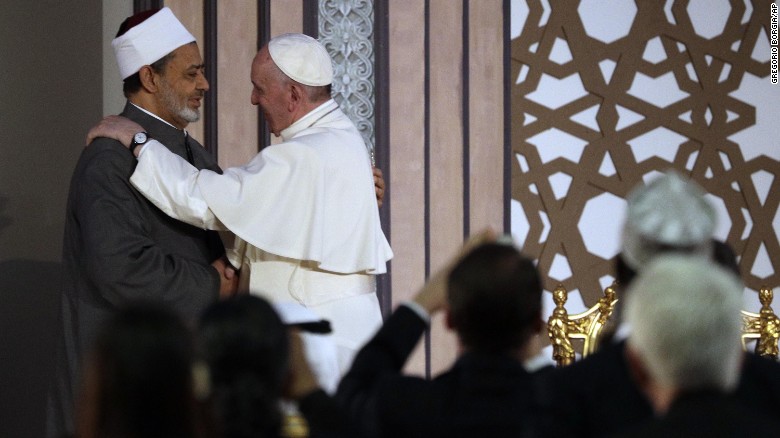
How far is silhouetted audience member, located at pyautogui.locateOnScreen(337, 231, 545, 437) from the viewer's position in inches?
81.0

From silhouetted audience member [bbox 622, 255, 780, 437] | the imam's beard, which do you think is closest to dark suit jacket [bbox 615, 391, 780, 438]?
silhouetted audience member [bbox 622, 255, 780, 437]

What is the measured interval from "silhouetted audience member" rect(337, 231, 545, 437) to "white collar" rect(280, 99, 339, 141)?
6.24 feet

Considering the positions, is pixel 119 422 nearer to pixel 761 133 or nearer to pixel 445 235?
pixel 445 235

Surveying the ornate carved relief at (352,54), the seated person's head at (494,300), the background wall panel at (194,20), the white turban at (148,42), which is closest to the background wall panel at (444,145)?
the ornate carved relief at (352,54)

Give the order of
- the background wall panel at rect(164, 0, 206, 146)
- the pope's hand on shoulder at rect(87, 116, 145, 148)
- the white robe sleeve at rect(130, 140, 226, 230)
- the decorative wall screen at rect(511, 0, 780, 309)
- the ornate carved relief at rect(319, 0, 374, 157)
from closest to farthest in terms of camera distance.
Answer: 1. the white robe sleeve at rect(130, 140, 226, 230)
2. the pope's hand on shoulder at rect(87, 116, 145, 148)
3. the background wall panel at rect(164, 0, 206, 146)
4. the ornate carved relief at rect(319, 0, 374, 157)
5. the decorative wall screen at rect(511, 0, 780, 309)

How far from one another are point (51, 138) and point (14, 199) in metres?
0.33

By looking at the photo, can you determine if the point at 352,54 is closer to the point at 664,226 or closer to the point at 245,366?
the point at 664,226

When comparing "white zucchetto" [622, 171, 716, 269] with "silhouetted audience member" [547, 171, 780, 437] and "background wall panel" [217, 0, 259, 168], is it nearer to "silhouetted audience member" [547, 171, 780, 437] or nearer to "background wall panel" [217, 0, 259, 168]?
"silhouetted audience member" [547, 171, 780, 437]

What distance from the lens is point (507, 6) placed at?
523cm

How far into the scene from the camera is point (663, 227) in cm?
213

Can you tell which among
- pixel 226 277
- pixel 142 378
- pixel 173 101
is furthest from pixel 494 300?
pixel 173 101

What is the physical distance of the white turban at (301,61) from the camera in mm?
3932

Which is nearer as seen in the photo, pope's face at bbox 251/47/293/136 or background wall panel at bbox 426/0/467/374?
pope's face at bbox 251/47/293/136

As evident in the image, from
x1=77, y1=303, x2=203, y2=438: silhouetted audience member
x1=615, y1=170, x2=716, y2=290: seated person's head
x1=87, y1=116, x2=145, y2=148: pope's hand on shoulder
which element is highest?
x1=87, y1=116, x2=145, y2=148: pope's hand on shoulder
